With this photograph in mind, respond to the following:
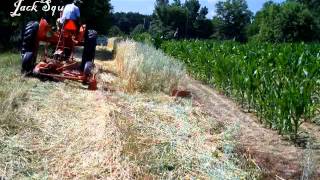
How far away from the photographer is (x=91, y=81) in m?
9.73

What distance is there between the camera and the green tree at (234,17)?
105812mm

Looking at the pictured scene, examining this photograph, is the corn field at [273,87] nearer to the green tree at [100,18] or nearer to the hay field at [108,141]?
the hay field at [108,141]

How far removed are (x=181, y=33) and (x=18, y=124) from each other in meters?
97.7

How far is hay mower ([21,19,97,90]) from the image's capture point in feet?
33.7

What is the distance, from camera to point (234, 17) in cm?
10856

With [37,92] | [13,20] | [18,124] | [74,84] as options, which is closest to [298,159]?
[18,124]

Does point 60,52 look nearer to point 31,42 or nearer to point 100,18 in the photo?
point 31,42

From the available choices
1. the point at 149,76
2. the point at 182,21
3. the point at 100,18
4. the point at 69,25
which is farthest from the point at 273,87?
the point at 182,21

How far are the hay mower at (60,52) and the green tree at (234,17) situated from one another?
9494cm

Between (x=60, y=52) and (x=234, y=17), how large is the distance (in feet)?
330

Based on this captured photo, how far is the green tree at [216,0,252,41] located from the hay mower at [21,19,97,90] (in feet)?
311

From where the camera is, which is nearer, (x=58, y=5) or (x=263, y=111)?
(x=263, y=111)

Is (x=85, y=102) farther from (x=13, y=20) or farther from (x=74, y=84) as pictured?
(x=13, y=20)

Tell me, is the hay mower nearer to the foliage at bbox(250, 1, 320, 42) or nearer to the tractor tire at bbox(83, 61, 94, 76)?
the tractor tire at bbox(83, 61, 94, 76)
